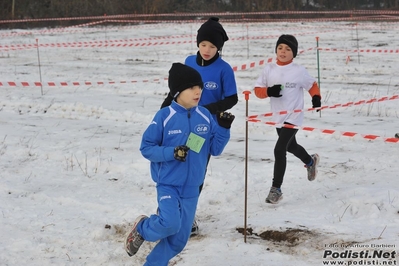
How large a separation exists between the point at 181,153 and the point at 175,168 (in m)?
0.30

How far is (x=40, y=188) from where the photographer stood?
7125 millimetres

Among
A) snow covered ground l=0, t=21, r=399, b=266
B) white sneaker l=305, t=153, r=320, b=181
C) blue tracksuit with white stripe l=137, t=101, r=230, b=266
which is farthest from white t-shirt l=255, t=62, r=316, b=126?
blue tracksuit with white stripe l=137, t=101, r=230, b=266

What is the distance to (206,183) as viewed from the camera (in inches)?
282

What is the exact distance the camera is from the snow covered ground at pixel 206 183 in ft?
17.2

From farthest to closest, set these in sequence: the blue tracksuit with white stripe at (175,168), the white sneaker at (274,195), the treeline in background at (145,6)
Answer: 1. the treeline in background at (145,6)
2. the white sneaker at (274,195)
3. the blue tracksuit with white stripe at (175,168)

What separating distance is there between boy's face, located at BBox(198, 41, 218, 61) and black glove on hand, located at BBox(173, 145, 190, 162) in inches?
57.1

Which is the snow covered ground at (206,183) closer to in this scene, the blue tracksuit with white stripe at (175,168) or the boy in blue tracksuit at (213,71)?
the blue tracksuit with white stripe at (175,168)

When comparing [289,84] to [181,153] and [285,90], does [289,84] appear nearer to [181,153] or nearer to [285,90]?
[285,90]

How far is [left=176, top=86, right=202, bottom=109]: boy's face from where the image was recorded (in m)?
4.44

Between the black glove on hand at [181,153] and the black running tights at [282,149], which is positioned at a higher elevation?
the black glove on hand at [181,153]

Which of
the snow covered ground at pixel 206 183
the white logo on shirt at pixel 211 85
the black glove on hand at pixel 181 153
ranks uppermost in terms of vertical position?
the white logo on shirt at pixel 211 85

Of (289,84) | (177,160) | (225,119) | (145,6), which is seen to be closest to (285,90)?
(289,84)

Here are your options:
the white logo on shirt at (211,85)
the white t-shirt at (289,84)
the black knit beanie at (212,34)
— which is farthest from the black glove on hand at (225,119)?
the white t-shirt at (289,84)

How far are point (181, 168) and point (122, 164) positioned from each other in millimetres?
3716
